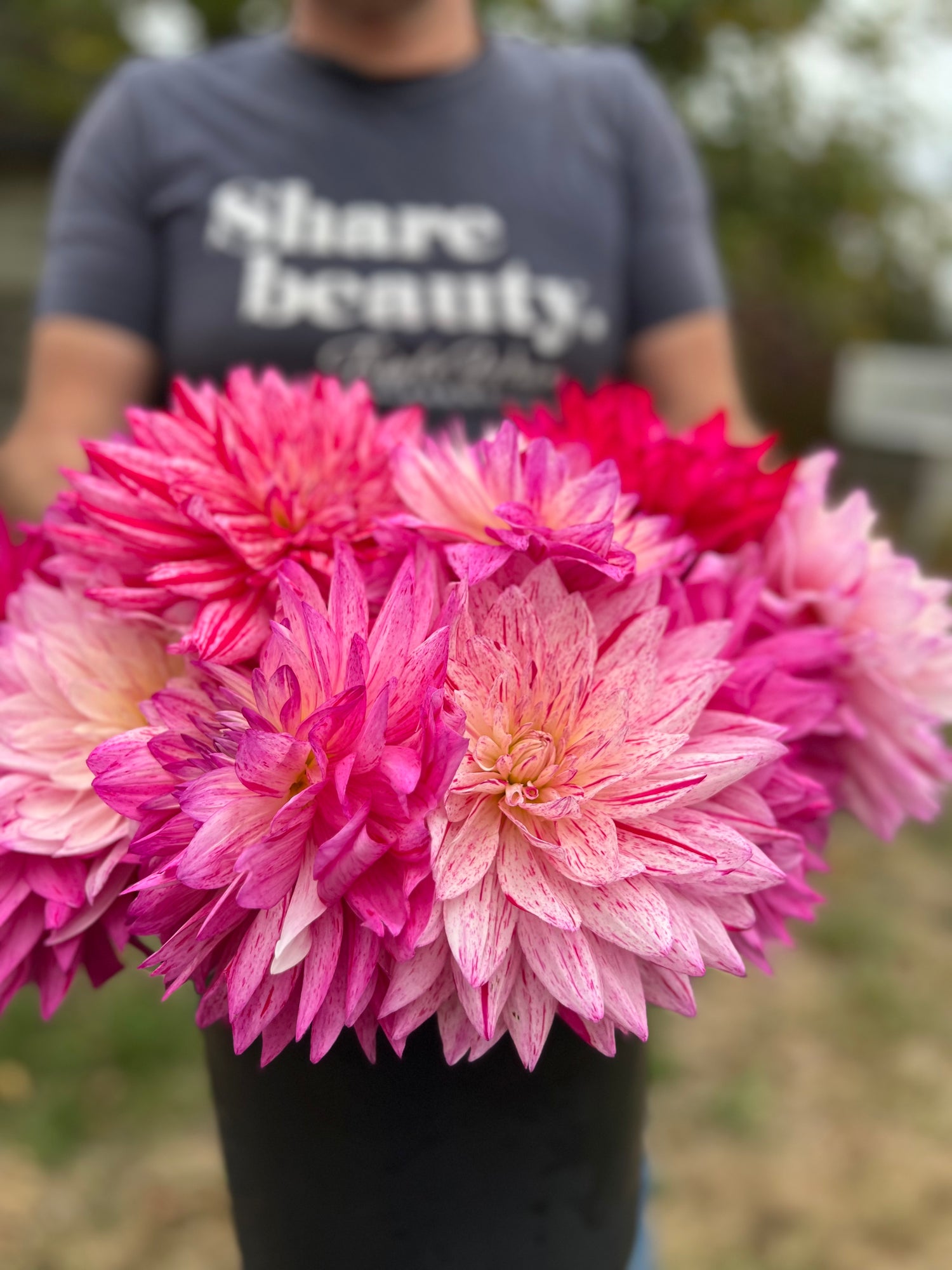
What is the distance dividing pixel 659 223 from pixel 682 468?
83 centimetres

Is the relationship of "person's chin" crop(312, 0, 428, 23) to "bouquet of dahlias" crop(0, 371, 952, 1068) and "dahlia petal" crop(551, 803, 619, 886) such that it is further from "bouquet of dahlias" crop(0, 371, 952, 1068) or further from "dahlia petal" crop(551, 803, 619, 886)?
"dahlia petal" crop(551, 803, 619, 886)

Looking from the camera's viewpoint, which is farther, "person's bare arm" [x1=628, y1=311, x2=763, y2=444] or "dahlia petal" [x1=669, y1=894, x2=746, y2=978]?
"person's bare arm" [x1=628, y1=311, x2=763, y2=444]

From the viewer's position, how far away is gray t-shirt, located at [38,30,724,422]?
1229mm

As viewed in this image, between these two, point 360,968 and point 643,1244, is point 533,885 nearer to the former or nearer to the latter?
point 360,968

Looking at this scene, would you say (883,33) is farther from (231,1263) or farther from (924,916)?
(231,1263)

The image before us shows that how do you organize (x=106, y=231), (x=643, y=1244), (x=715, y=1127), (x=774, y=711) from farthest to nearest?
(x=715, y=1127) → (x=106, y=231) → (x=643, y=1244) → (x=774, y=711)

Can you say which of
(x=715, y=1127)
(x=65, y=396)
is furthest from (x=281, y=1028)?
(x=715, y=1127)

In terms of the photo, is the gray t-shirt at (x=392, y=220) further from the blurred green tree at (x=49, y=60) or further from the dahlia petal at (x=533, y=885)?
the blurred green tree at (x=49, y=60)

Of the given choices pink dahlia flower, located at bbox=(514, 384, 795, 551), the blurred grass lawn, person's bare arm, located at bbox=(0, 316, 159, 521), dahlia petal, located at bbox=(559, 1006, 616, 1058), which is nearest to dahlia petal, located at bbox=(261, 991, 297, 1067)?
dahlia petal, located at bbox=(559, 1006, 616, 1058)


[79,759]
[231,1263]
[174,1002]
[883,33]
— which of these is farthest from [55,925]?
[883,33]

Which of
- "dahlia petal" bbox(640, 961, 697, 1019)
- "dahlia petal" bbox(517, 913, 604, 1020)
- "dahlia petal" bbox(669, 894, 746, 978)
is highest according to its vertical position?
"dahlia petal" bbox(669, 894, 746, 978)

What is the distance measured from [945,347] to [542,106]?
36.9 feet

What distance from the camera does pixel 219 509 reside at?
1.63ft

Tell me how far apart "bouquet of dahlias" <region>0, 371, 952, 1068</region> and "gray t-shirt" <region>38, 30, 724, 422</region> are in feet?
2.38
